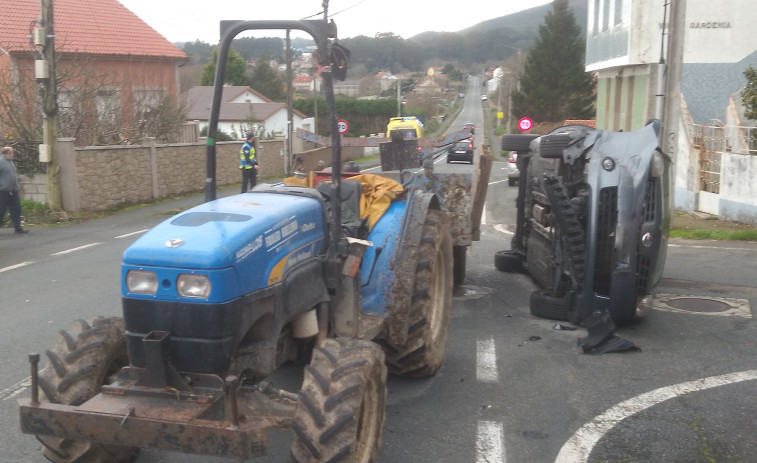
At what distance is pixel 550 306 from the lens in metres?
8.05

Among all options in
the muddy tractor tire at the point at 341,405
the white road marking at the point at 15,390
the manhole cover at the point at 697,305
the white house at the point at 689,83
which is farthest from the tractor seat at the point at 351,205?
the white house at the point at 689,83

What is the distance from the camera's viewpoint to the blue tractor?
378 centimetres

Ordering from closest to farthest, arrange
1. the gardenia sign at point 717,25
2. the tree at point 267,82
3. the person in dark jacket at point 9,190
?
the person in dark jacket at point 9,190 < the gardenia sign at point 717,25 < the tree at point 267,82

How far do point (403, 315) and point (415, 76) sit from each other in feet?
313

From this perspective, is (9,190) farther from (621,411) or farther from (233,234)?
(621,411)

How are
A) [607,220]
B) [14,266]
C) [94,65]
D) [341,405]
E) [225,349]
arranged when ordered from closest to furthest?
[341,405] < [225,349] < [607,220] < [14,266] < [94,65]

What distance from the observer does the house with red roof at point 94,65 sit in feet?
64.2

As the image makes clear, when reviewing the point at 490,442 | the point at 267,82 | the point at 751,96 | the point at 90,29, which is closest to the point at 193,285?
the point at 490,442

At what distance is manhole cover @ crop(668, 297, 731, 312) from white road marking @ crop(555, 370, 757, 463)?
2.10 meters

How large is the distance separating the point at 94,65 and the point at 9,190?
9.33 m

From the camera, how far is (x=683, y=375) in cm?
642

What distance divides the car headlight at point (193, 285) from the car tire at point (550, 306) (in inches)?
193

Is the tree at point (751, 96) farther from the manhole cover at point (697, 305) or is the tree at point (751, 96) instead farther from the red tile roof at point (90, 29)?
the red tile roof at point (90, 29)

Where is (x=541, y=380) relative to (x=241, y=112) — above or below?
below
